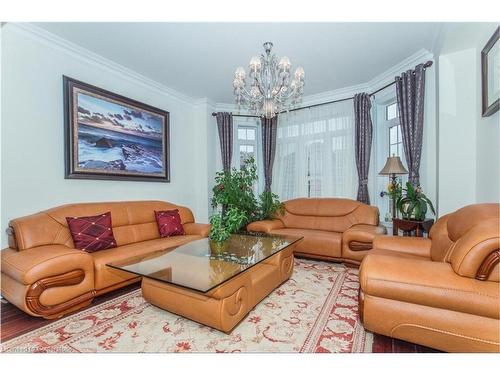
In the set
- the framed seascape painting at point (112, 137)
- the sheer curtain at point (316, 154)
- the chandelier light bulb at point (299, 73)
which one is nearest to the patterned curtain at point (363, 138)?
the sheer curtain at point (316, 154)

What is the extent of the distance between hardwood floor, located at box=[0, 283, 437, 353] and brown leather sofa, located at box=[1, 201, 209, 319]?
0.10 metres

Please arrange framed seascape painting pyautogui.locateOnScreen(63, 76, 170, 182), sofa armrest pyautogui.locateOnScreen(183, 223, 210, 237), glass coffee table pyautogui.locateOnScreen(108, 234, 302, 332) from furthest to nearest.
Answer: sofa armrest pyautogui.locateOnScreen(183, 223, 210, 237)
framed seascape painting pyautogui.locateOnScreen(63, 76, 170, 182)
glass coffee table pyautogui.locateOnScreen(108, 234, 302, 332)

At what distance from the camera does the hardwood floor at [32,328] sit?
59.5 inches

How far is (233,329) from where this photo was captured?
→ 68.3 inches

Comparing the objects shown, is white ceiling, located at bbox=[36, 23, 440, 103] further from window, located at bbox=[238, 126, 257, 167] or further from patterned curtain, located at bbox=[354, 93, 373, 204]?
window, located at bbox=[238, 126, 257, 167]

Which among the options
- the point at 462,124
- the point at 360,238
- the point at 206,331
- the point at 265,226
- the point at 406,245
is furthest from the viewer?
the point at 265,226

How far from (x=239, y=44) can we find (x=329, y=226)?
2868 mm

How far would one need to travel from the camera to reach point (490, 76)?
219cm

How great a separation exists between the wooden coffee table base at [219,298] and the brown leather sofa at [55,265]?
1.62 ft

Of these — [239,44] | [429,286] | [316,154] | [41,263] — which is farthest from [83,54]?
[429,286]

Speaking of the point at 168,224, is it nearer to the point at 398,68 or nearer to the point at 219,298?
the point at 219,298

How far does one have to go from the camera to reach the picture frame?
2041mm

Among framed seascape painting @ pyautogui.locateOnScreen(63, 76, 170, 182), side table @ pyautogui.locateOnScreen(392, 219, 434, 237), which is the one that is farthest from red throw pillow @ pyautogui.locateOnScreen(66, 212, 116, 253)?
side table @ pyautogui.locateOnScreen(392, 219, 434, 237)
